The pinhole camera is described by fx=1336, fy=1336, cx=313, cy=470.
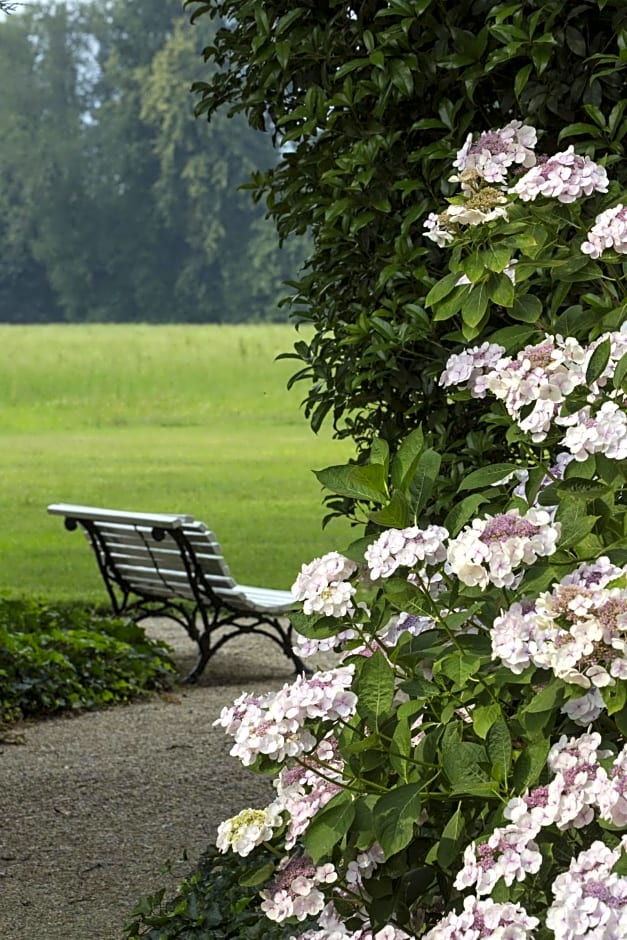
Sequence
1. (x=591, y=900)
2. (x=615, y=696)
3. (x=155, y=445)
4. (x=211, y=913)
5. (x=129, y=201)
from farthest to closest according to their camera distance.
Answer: (x=129, y=201) → (x=155, y=445) → (x=211, y=913) → (x=615, y=696) → (x=591, y=900)

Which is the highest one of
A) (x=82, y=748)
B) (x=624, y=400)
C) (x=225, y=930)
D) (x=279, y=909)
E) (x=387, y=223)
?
(x=387, y=223)

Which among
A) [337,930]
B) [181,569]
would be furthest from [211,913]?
[181,569]

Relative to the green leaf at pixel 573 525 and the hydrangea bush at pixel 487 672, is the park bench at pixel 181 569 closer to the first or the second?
the hydrangea bush at pixel 487 672

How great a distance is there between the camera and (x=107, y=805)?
165 inches

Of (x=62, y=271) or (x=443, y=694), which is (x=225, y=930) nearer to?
(x=443, y=694)

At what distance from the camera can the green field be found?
1238 centimetres

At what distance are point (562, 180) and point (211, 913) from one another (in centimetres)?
170

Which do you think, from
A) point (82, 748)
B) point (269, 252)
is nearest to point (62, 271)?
point (269, 252)

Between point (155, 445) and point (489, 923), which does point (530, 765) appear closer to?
point (489, 923)

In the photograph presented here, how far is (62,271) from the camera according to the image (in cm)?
2561

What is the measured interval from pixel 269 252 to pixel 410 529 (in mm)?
23499

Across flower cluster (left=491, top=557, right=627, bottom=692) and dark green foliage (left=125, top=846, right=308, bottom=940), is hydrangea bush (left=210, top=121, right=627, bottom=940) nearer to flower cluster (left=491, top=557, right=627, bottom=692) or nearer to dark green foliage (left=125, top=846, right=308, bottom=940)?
flower cluster (left=491, top=557, right=627, bottom=692)

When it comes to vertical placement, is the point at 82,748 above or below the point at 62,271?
below

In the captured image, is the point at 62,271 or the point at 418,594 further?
the point at 62,271
